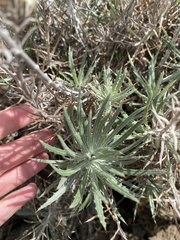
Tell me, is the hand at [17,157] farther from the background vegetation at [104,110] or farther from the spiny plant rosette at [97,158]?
the spiny plant rosette at [97,158]

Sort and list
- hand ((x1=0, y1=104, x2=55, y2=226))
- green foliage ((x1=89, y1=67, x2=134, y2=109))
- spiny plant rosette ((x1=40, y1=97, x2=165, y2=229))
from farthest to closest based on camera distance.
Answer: hand ((x1=0, y1=104, x2=55, y2=226)), green foliage ((x1=89, y1=67, x2=134, y2=109)), spiny plant rosette ((x1=40, y1=97, x2=165, y2=229))

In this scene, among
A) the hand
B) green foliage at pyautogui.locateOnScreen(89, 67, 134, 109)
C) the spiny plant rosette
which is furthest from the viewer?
the hand

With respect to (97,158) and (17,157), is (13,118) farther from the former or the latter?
(97,158)

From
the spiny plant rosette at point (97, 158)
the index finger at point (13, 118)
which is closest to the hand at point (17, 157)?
the index finger at point (13, 118)

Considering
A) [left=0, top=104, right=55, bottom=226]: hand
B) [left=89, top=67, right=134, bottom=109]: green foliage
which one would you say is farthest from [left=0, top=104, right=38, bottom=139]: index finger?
[left=89, top=67, right=134, bottom=109]: green foliage

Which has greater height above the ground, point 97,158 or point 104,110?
point 104,110

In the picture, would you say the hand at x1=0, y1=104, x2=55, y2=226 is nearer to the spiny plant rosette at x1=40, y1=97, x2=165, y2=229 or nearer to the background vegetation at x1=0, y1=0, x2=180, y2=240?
the background vegetation at x1=0, y1=0, x2=180, y2=240

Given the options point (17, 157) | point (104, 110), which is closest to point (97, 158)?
point (104, 110)
